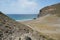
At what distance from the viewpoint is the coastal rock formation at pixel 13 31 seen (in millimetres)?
13430

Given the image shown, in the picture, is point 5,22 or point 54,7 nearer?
point 5,22

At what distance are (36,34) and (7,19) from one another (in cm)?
285

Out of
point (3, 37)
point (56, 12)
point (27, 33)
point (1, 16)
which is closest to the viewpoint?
point (3, 37)

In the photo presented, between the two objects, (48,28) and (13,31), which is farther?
(48,28)

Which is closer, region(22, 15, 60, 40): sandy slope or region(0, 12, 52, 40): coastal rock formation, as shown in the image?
region(0, 12, 52, 40): coastal rock formation

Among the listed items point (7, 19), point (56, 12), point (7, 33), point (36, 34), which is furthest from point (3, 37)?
point (56, 12)

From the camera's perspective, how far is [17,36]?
14.1m

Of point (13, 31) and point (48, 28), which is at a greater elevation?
point (13, 31)

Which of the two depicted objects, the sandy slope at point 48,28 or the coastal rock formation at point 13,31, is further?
the sandy slope at point 48,28

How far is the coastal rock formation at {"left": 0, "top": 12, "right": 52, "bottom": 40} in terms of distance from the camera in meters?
13.4

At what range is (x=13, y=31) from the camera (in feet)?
45.8

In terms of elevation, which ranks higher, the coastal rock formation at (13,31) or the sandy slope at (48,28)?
the coastal rock formation at (13,31)

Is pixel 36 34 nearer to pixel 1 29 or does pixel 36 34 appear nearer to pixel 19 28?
pixel 19 28

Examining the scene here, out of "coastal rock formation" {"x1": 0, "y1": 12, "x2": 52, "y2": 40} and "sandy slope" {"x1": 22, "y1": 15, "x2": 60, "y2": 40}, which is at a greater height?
"coastal rock formation" {"x1": 0, "y1": 12, "x2": 52, "y2": 40}
